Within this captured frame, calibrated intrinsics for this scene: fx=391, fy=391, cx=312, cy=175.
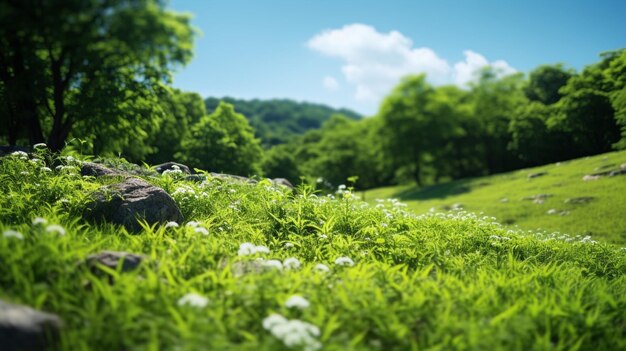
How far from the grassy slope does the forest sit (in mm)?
1921

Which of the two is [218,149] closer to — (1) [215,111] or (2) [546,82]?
(1) [215,111]

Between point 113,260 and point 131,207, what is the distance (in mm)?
2253

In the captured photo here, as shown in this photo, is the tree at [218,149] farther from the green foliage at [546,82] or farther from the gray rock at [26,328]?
the green foliage at [546,82]

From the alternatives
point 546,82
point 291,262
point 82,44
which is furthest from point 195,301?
point 546,82

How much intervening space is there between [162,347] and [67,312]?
0.98m

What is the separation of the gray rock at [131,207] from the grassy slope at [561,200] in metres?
15.0

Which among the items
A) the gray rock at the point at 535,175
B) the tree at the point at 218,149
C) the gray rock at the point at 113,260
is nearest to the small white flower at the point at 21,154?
the gray rock at the point at 113,260

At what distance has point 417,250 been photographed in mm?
6758

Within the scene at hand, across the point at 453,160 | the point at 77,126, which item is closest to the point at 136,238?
the point at 77,126

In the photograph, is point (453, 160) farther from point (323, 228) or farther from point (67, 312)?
point (67, 312)

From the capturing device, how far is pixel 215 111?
29.2 meters

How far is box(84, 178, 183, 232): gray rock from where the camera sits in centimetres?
628

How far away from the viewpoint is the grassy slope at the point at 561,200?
1577 cm

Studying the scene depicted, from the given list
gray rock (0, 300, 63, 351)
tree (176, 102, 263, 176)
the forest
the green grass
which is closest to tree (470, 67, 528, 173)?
the forest
